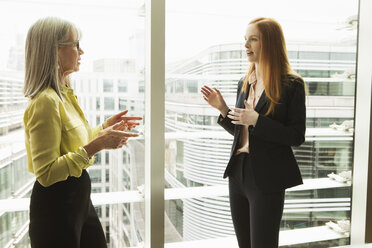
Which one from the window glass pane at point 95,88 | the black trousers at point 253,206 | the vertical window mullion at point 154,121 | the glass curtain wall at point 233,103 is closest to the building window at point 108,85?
the window glass pane at point 95,88

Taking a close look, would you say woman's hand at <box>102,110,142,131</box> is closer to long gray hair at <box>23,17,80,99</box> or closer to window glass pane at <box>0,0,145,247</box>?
window glass pane at <box>0,0,145,247</box>

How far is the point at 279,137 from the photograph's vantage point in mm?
1559

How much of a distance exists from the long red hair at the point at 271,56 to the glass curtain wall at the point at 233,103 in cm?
52

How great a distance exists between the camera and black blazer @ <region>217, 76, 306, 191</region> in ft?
5.12

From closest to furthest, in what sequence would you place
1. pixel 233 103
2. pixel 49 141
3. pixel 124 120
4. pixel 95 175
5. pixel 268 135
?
pixel 49 141
pixel 268 135
pixel 124 120
pixel 95 175
pixel 233 103

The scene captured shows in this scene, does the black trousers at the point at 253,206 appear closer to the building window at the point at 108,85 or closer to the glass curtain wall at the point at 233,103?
the glass curtain wall at the point at 233,103

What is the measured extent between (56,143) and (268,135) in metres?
0.89

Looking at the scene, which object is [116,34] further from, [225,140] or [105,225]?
[105,225]

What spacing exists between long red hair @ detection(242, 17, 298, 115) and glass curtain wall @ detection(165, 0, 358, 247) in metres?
0.52

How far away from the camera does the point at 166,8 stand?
202cm

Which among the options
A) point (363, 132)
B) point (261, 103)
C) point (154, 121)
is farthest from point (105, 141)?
point (363, 132)

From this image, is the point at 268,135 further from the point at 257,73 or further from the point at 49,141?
the point at 49,141

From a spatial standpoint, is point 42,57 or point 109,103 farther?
point 109,103

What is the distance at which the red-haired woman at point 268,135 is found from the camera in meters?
1.58
